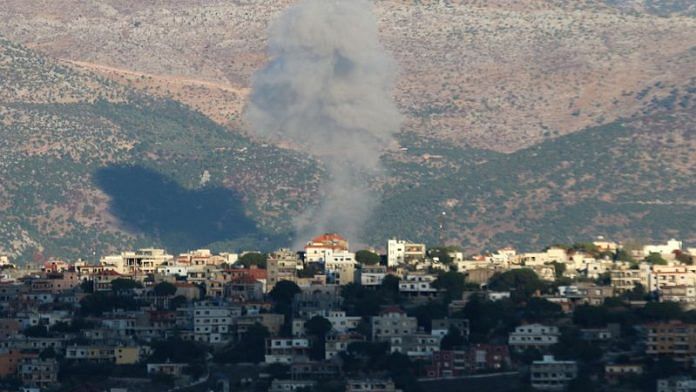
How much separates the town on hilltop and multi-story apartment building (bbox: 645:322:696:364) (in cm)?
6

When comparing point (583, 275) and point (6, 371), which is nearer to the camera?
point (6, 371)

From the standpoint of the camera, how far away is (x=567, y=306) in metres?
139

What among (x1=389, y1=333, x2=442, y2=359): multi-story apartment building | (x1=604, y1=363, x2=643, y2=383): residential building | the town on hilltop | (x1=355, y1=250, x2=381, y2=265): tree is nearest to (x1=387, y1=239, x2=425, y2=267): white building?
the town on hilltop

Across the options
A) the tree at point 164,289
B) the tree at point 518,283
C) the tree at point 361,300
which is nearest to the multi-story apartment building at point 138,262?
the tree at point 164,289

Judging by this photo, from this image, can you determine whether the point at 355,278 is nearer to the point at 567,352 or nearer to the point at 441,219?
the point at 567,352

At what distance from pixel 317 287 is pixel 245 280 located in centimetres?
447

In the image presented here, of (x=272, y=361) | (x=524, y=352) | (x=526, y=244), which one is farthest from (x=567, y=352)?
(x=526, y=244)

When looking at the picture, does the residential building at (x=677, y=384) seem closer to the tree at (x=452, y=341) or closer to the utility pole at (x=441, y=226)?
the tree at (x=452, y=341)

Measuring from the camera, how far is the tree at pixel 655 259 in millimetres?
151500

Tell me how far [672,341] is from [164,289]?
23332mm

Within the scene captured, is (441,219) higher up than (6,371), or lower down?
higher up

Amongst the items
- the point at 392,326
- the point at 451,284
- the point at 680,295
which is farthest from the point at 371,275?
the point at 392,326

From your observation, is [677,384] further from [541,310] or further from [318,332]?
[318,332]

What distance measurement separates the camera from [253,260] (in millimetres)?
154500
